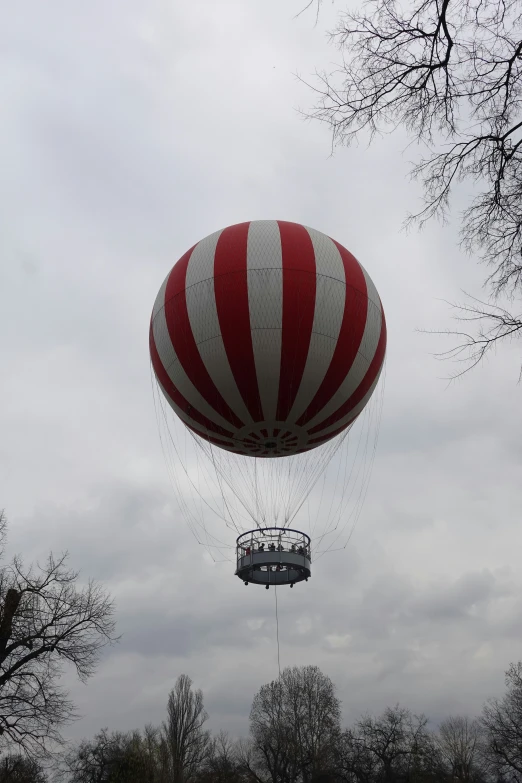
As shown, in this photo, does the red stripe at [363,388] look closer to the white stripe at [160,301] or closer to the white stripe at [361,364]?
the white stripe at [361,364]

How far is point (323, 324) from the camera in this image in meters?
14.9

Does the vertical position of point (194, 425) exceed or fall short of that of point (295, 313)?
it falls short

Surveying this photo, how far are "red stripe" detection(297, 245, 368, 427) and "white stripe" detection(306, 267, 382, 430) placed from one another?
135 millimetres

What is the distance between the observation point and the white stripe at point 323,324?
1489 cm

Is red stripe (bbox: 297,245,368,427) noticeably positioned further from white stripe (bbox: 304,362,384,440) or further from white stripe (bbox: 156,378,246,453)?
white stripe (bbox: 156,378,246,453)

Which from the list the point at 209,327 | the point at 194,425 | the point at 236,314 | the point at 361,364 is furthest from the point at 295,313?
the point at 194,425

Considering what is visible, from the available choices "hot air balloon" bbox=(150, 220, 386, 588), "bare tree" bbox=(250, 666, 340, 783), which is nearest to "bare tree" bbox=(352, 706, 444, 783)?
"bare tree" bbox=(250, 666, 340, 783)

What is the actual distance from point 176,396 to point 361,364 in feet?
15.1

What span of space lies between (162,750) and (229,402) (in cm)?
4169

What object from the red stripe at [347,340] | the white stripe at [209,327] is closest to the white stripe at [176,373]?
the white stripe at [209,327]

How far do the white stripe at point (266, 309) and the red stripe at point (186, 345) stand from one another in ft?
3.83

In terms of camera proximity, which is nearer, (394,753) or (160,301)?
(160,301)

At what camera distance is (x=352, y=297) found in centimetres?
1555

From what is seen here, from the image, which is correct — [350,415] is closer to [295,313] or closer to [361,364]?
[361,364]
